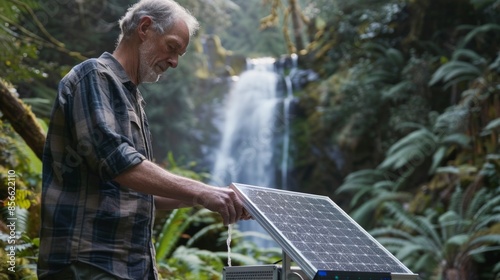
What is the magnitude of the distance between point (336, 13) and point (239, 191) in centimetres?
1600

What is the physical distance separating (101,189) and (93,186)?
0.03 metres

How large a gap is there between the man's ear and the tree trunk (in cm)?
294

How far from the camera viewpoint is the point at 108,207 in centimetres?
232

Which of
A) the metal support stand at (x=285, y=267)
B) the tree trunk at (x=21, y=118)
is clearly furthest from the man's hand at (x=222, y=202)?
the tree trunk at (x=21, y=118)

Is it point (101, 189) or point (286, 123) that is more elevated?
point (101, 189)

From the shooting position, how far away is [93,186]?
2338 mm

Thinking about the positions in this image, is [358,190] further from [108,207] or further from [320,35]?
[108,207]

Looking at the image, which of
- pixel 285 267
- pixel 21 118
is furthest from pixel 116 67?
pixel 21 118

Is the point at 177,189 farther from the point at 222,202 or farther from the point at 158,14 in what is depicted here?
the point at 158,14

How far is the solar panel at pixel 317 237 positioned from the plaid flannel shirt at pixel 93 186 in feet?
1.40

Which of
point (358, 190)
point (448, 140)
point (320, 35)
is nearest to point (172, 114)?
point (320, 35)

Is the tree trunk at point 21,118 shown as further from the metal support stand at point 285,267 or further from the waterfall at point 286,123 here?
the waterfall at point 286,123

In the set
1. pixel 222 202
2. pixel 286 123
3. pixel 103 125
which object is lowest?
pixel 286 123

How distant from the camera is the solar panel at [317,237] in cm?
228
